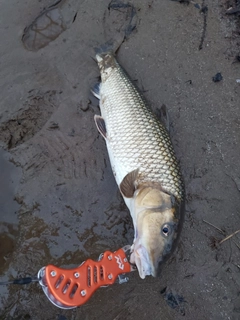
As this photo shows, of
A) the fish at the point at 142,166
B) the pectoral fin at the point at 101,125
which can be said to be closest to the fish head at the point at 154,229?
the fish at the point at 142,166

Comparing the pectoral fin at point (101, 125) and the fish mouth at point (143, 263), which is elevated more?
the pectoral fin at point (101, 125)

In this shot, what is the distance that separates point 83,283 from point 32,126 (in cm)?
205

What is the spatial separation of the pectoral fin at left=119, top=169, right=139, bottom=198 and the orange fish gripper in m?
0.69

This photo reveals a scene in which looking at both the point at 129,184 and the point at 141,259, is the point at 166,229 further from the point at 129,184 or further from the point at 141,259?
the point at 129,184

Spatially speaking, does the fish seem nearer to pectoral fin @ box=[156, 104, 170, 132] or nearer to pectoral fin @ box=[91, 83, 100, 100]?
A: pectoral fin @ box=[91, 83, 100, 100]

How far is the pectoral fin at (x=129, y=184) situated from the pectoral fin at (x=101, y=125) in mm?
664

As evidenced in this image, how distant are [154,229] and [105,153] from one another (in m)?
1.26

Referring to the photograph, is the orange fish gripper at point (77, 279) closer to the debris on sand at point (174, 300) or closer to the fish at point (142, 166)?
the fish at point (142, 166)

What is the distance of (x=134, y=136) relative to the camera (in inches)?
144

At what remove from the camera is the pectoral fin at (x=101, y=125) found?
3.90 metres

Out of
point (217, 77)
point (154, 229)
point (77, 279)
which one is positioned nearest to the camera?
point (77, 279)

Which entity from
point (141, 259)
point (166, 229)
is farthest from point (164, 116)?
point (141, 259)

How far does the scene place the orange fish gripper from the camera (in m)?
2.67

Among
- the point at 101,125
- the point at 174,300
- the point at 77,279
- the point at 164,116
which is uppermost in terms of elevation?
the point at 101,125
